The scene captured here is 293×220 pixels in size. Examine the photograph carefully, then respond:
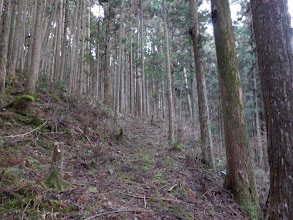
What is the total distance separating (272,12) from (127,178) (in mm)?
4153

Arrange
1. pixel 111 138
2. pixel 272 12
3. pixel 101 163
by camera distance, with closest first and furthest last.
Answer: pixel 272 12, pixel 101 163, pixel 111 138

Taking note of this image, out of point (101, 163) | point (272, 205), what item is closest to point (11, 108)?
point (101, 163)

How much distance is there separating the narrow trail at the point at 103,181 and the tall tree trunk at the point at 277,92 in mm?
1557

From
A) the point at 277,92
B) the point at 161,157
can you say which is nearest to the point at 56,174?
the point at 277,92

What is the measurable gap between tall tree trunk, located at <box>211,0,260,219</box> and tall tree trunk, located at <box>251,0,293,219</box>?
70.1 inches

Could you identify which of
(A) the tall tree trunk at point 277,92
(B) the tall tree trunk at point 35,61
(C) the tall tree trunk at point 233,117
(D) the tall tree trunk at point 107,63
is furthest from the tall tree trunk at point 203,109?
(D) the tall tree trunk at point 107,63

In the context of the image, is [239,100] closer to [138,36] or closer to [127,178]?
[127,178]

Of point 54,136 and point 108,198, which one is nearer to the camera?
point 108,198

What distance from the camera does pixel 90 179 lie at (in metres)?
4.25

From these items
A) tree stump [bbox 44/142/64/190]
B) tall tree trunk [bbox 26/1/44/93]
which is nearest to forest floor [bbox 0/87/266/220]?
tree stump [bbox 44/142/64/190]

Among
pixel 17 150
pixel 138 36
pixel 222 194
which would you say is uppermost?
pixel 138 36

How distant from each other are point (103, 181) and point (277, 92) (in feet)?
11.5

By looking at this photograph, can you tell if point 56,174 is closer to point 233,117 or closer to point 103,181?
point 103,181

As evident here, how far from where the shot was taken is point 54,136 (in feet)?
20.5
